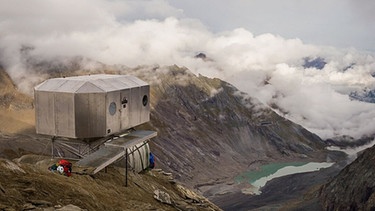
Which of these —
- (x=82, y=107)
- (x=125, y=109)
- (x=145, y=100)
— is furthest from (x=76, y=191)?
(x=145, y=100)

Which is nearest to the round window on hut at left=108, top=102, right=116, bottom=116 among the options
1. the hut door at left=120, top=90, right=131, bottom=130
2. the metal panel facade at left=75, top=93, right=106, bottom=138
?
the metal panel facade at left=75, top=93, right=106, bottom=138

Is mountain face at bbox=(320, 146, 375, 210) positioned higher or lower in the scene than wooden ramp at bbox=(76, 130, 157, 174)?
lower

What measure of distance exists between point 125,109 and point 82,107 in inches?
129

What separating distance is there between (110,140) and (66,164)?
456 cm

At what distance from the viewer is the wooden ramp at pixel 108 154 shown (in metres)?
22.6

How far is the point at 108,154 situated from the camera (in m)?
24.1

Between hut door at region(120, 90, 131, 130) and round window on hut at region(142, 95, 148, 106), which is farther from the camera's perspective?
round window on hut at region(142, 95, 148, 106)

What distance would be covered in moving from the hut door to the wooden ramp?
88cm

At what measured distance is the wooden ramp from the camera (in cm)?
2262

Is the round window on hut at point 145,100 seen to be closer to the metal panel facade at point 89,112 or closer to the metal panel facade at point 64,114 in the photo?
the metal panel facade at point 89,112

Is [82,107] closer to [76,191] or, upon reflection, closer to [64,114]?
[64,114]

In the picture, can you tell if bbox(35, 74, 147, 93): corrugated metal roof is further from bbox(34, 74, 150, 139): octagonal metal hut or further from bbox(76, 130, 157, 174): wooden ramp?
bbox(76, 130, 157, 174): wooden ramp

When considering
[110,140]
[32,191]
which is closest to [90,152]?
[110,140]

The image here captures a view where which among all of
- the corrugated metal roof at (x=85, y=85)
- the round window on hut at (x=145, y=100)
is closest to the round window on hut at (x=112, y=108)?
the corrugated metal roof at (x=85, y=85)
